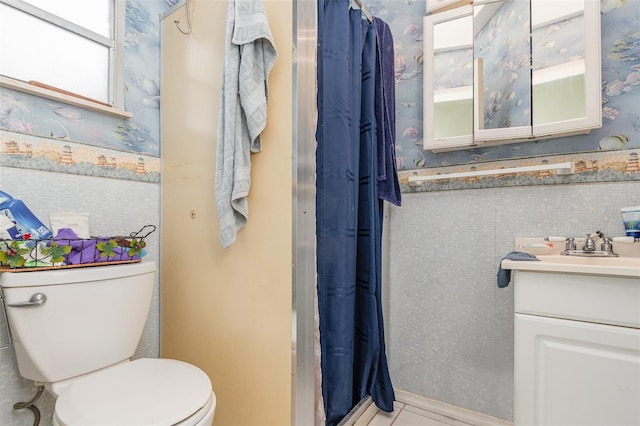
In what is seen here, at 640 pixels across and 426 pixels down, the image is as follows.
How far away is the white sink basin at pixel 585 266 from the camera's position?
799 mm

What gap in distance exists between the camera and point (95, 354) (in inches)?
39.0

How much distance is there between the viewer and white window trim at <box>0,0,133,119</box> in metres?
1.06

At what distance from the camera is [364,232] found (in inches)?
53.1

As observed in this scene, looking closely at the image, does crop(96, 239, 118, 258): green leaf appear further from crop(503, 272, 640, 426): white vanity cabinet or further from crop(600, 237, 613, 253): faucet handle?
crop(600, 237, 613, 253): faucet handle

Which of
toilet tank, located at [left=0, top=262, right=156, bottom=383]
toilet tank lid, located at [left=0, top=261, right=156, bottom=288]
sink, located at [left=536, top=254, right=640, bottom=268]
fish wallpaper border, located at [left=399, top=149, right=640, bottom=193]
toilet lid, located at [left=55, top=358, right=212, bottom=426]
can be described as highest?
fish wallpaper border, located at [left=399, top=149, right=640, bottom=193]

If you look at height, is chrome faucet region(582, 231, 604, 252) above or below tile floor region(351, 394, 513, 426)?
above

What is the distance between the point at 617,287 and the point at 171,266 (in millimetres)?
1593

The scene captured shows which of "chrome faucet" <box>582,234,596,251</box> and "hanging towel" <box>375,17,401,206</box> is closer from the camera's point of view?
"chrome faucet" <box>582,234,596,251</box>

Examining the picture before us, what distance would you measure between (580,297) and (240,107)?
1.20m

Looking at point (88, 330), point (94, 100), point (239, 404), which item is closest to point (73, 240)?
point (88, 330)

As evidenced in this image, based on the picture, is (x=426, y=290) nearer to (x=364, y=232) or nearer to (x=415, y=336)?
(x=415, y=336)

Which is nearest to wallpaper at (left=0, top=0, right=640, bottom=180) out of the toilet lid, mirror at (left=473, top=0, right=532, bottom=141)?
mirror at (left=473, top=0, right=532, bottom=141)

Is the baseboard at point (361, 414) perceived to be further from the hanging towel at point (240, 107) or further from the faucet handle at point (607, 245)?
the faucet handle at point (607, 245)

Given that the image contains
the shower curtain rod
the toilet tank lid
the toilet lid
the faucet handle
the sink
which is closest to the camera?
the toilet lid
